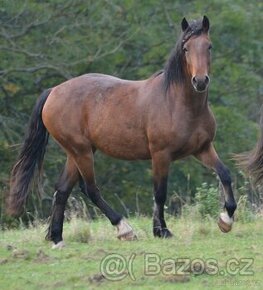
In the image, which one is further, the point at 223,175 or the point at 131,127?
the point at 131,127

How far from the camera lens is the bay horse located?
8.64 m

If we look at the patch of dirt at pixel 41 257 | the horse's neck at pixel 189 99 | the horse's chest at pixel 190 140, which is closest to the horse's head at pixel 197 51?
the horse's neck at pixel 189 99

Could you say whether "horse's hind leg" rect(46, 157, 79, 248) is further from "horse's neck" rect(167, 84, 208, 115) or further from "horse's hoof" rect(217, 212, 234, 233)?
"horse's hoof" rect(217, 212, 234, 233)

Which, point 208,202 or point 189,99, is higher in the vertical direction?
point 189,99

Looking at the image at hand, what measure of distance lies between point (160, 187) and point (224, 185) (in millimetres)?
616

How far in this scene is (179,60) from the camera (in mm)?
8758

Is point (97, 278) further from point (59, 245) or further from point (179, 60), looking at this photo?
point (179, 60)

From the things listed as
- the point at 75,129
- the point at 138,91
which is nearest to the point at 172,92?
the point at 138,91

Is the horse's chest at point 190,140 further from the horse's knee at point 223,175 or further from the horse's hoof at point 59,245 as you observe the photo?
the horse's hoof at point 59,245

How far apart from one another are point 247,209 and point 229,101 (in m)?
13.6

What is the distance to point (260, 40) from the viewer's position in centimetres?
2344

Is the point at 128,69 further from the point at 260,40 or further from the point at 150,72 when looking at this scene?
the point at 260,40

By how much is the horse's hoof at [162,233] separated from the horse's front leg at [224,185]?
484 millimetres

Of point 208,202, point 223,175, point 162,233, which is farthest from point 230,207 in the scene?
point 208,202
